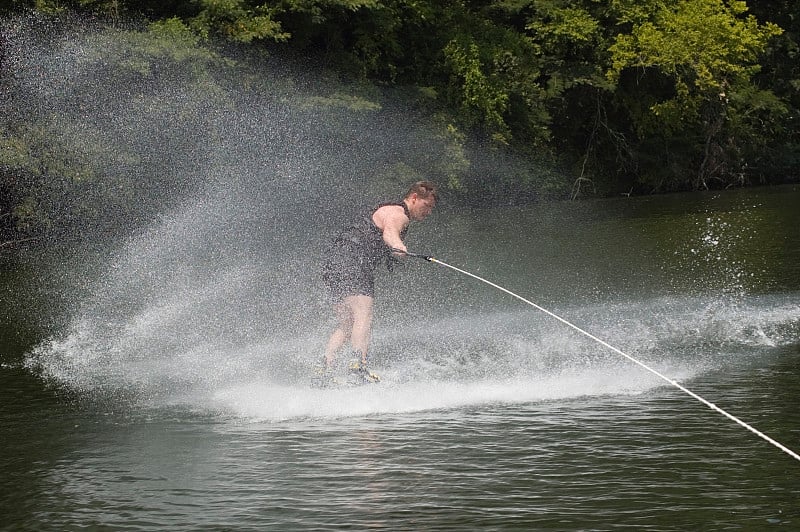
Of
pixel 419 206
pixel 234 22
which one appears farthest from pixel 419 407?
pixel 234 22

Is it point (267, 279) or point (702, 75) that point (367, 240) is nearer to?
point (267, 279)

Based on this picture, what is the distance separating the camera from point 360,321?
10.2 m

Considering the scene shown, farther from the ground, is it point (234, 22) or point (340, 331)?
point (234, 22)

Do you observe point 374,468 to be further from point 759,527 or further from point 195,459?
point 759,527

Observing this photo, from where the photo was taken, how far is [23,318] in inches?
647

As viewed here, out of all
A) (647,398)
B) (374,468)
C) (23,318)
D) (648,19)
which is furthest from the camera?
(648,19)

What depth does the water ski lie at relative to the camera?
1017 cm

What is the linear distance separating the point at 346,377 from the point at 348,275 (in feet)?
2.83

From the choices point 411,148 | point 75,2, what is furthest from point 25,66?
point 411,148

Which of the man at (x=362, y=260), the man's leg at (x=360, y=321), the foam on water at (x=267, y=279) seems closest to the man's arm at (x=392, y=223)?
the man at (x=362, y=260)

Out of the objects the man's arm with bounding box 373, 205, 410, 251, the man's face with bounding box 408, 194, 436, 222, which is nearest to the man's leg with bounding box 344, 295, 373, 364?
the man's arm with bounding box 373, 205, 410, 251

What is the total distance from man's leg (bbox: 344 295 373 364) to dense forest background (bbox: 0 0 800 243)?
21682mm

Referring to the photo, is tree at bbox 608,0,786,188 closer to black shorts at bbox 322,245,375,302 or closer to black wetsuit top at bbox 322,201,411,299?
black wetsuit top at bbox 322,201,411,299

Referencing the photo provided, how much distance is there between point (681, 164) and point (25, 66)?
29.4m
